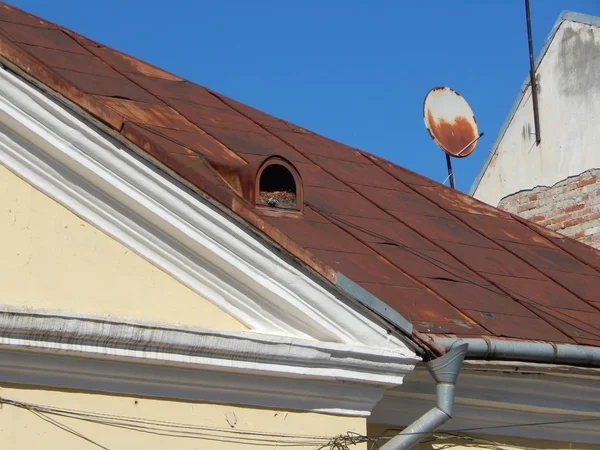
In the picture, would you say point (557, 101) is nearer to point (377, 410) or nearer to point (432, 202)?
point (432, 202)

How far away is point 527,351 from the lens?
19.7 ft

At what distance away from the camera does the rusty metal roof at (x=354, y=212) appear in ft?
19.0

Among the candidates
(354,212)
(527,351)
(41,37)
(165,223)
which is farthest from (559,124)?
(165,223)

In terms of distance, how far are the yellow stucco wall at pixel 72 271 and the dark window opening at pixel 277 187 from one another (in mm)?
1125

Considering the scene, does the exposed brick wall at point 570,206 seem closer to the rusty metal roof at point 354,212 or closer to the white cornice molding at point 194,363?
the rusty metal roof at point 354,212

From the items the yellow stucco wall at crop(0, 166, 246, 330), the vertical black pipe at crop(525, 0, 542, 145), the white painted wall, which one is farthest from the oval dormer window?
the vertical black pipe at crop(525, 0, 542, 145)

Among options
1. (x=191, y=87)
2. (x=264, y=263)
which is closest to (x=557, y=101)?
(x=191, y=87)

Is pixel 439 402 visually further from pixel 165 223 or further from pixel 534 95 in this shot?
pixel 534 95

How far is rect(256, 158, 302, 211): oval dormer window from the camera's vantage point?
6109mm

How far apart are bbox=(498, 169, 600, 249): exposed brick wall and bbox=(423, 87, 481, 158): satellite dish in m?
0.87

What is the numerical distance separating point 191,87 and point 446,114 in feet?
12.3

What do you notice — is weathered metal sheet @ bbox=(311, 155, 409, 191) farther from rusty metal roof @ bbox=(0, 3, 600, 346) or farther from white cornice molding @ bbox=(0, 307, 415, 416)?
white cornice molding @ bbox=(0, 307, 415, 416)

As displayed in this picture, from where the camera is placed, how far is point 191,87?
26.9 feet

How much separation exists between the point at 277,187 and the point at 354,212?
0.96 m
